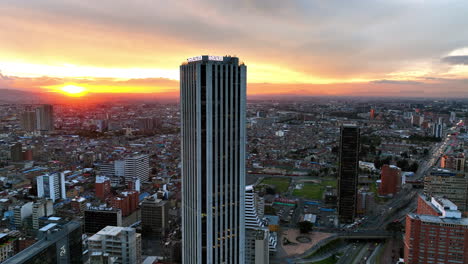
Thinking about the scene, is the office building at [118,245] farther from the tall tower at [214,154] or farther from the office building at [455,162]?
the office building at [455,162]

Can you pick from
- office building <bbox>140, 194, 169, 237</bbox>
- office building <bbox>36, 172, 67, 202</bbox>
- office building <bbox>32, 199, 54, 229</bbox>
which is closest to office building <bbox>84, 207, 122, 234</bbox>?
office building <bbox>140, 194, 169, 237</bbox>

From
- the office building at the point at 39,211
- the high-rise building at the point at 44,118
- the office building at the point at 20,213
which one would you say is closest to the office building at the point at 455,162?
the office building at the point at 39,211

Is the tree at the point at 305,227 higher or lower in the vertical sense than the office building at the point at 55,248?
lower

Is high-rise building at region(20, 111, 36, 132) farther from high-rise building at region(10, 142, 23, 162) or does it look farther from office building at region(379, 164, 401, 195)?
office building at region(379, 164, 401, 195)

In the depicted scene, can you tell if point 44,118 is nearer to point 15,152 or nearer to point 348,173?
point 15,152

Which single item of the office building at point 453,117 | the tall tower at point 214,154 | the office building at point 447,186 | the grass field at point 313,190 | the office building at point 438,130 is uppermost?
the tall tower at point 214,154

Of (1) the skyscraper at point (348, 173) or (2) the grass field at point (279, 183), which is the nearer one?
(1) the skyscraper at point (348, 173)
